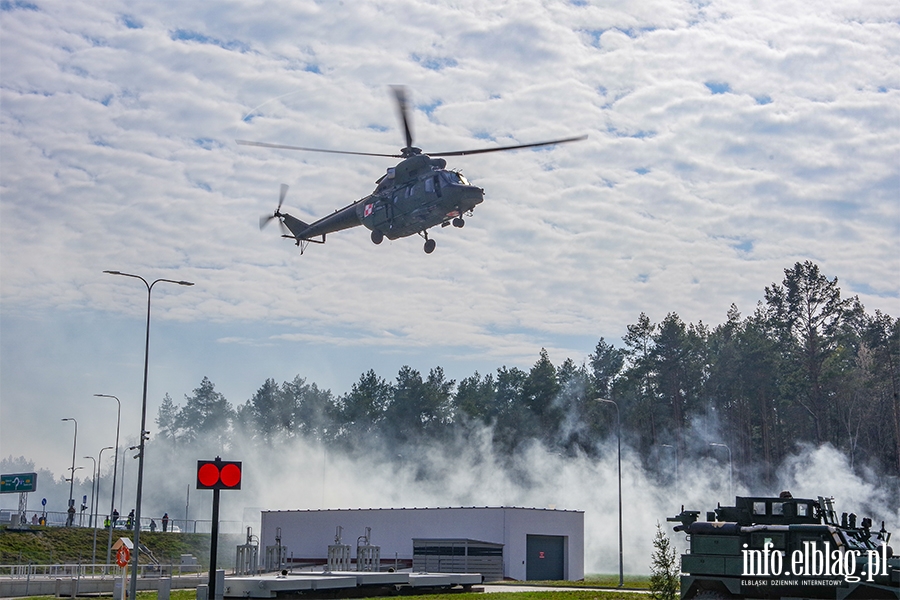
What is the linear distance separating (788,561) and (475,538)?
36735 mm

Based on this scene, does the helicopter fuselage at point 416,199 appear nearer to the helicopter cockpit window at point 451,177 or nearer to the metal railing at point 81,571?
the helicopter cockpit window at point 451,177

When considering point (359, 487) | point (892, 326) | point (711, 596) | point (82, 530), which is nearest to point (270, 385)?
point (359, 487)

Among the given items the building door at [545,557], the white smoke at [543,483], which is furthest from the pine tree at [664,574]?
the white smoke at [543,483]

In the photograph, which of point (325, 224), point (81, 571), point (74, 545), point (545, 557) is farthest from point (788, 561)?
point (74, 545)

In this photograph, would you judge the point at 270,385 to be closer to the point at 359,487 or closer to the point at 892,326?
the point at 359,487

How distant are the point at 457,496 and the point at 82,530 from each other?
35917 millimetres

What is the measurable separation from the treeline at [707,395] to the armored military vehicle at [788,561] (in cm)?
5881

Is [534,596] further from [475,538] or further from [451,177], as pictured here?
[475,538]

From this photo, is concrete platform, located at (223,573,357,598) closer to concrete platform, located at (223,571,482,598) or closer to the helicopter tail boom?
concrete platform, located at (223,571,482,598)

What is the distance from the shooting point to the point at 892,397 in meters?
78.9

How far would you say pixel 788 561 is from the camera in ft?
73.6

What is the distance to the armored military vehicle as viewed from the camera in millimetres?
21547

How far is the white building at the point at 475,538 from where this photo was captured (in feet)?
185

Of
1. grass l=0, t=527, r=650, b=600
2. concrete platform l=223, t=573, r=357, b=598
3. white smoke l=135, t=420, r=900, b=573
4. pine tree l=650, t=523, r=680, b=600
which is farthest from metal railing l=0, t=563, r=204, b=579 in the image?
pine tree l=650, t=523, r=680, b=600
